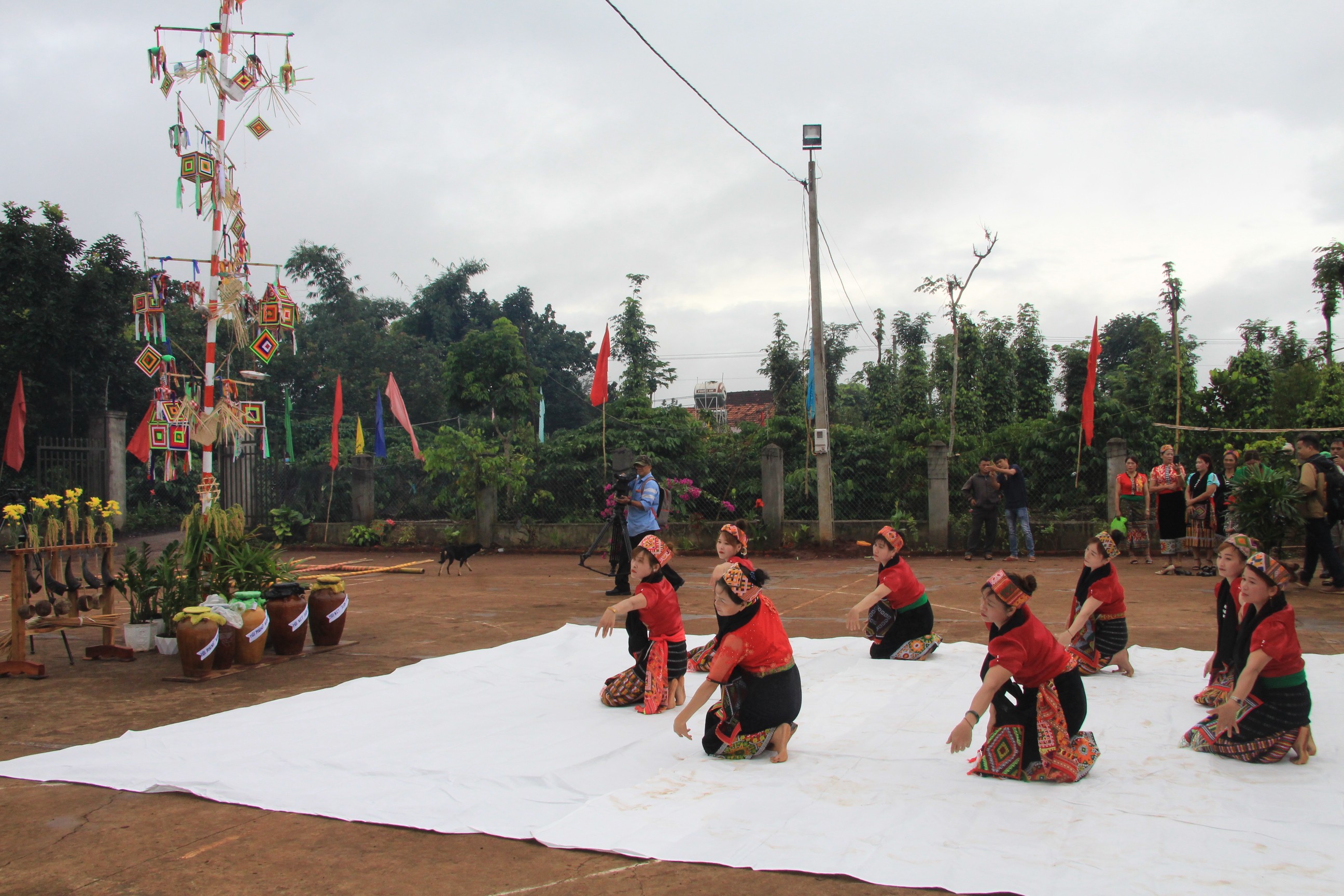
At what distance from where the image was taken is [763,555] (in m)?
14.7

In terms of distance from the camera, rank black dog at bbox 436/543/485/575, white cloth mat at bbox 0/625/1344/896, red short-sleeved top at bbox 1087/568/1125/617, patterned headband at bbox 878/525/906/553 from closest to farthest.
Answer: white cloth mat at bbox 0/625/1344/896, red short-sleeved top at bbox 1087/568/1125/617, patterned headband at bbox 878/525/906/553, black dog at bbox 436/543/485/575

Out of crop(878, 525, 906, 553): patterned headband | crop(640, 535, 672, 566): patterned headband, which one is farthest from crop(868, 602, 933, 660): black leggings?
crop(640, 535, 672, 566): patterned headband

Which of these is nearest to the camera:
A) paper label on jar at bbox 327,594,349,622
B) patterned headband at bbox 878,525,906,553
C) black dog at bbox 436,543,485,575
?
patterned headband at bbox 878,525,906,553

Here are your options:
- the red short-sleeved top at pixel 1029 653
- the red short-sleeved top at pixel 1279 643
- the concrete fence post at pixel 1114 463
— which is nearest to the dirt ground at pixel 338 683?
the red short-sleeved top at pixel 1029 653

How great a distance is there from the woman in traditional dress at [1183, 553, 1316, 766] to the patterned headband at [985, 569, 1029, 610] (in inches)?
39.2

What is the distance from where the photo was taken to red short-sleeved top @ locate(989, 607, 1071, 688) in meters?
3.74

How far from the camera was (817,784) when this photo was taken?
3.82 metres

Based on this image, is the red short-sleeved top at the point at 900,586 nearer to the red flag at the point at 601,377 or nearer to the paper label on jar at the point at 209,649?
the paper label on jar at the point at 209,649

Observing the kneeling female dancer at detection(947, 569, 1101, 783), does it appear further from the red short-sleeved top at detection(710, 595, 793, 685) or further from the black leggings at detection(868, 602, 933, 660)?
the black leggings at detection(868, 602, 933, 660)

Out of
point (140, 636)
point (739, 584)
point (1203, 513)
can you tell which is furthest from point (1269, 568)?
point (1203, 513)

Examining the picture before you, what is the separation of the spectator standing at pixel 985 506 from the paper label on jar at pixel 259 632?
383 inches

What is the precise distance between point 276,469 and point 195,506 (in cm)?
1101

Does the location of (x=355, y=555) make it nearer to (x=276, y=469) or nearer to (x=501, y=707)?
(x=276, y=469)

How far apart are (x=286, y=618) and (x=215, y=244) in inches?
186
